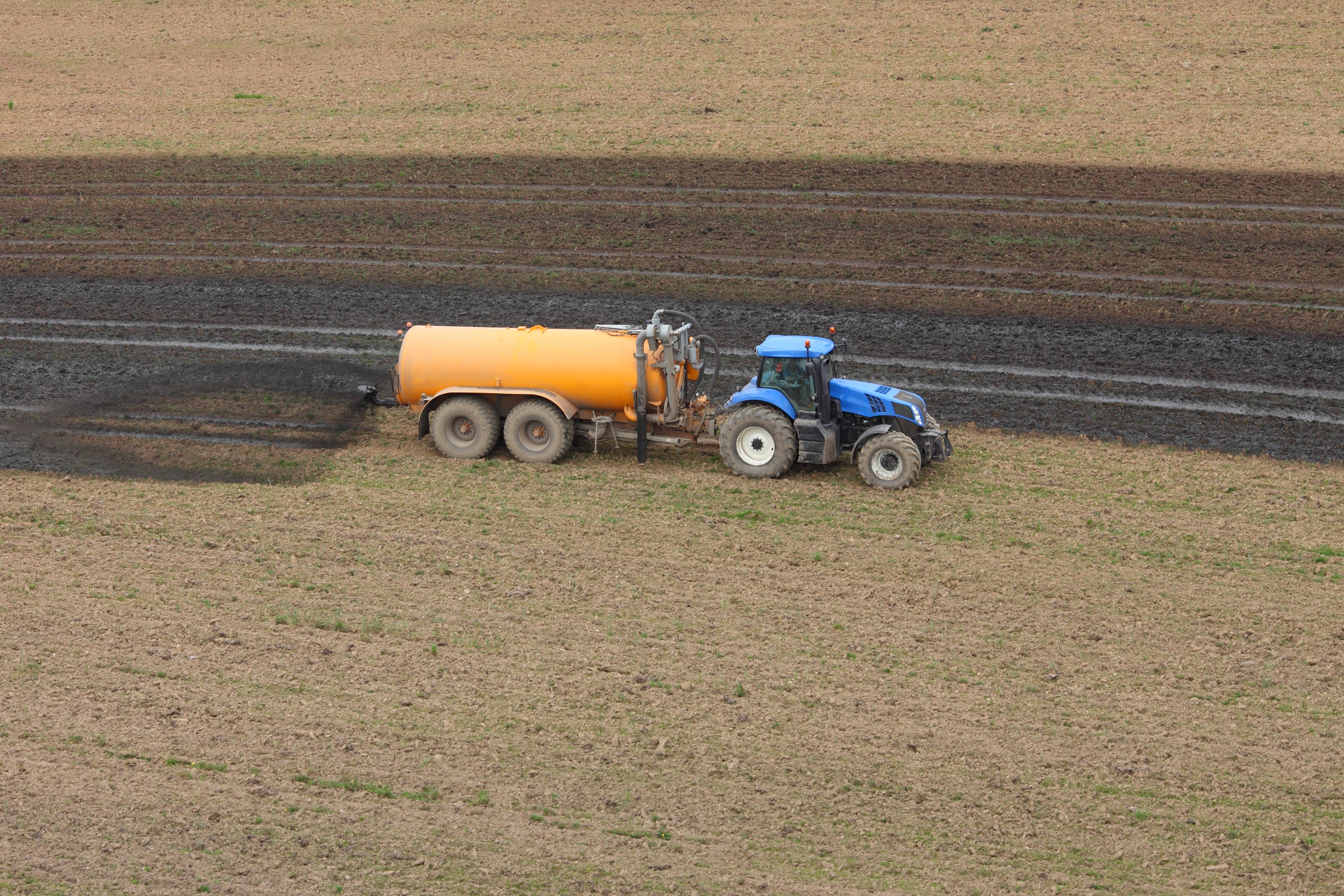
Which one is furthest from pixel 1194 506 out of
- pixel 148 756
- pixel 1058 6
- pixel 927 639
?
pixel 1058 6

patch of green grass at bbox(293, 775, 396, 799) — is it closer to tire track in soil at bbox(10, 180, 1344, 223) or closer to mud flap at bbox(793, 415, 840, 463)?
mud flap at bbox(793, 415, 840, 463)

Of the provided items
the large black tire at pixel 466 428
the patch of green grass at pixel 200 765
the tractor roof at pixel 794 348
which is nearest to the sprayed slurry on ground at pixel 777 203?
the tractor roof at pixel 794 348

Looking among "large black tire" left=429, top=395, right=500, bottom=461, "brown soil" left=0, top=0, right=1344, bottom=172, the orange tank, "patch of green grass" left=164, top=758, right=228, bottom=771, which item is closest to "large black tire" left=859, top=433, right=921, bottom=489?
the orange tank

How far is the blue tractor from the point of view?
627 inches

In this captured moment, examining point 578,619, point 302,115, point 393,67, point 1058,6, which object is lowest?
point 578,619

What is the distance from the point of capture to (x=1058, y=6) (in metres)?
36.1

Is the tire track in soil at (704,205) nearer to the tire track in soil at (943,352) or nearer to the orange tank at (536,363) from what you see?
the tire track in soil at (943,352)

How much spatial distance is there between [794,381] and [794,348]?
0.44m

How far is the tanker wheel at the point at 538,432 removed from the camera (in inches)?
656

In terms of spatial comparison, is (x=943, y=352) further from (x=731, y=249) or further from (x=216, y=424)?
(x=216, y=424)

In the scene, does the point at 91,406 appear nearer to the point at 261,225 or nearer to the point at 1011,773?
the point at 261,225

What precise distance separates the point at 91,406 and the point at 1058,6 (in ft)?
96.5

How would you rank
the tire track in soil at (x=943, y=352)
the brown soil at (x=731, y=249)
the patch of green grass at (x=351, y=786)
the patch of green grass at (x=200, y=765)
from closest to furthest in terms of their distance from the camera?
the patch of green grass at (x=351, y=786) < the patch of green grass at (x=200, y=765) < the tire track in soil at (x=943, y=352) < the brown soil at (x=731, y=249)

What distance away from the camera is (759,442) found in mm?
16328
